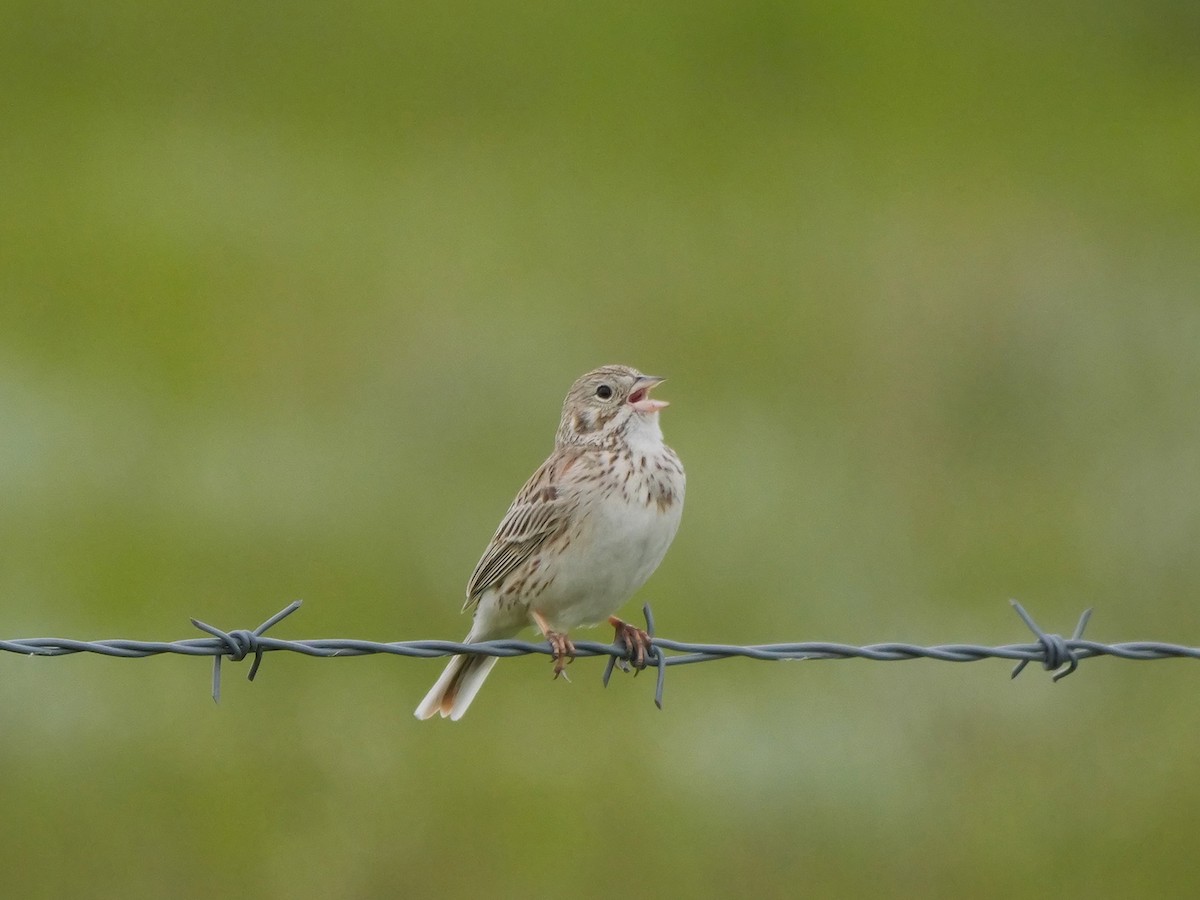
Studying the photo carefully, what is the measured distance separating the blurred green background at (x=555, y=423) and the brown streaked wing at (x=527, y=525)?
1.91 metres

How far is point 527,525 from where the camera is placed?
7.05 m

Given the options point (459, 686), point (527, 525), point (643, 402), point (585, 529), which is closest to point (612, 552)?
point (585, 529)

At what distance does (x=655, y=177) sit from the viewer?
1795 centimetres

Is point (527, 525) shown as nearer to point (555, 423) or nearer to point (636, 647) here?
point (636, 647)

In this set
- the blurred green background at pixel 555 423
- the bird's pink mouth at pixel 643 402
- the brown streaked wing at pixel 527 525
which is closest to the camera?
the brown streaked wing at pixel 527 525

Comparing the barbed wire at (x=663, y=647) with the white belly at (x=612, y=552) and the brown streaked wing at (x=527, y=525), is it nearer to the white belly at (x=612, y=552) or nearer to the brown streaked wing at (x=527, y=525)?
the white belly at (x=612, y=552)

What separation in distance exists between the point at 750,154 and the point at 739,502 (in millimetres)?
6437

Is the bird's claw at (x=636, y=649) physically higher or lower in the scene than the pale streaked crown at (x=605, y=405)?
lower

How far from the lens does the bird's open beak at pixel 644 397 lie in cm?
715

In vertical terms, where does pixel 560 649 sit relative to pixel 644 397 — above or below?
below

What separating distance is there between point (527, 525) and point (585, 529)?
0.27m

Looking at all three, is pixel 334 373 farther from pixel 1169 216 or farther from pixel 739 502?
pixel 1169 216

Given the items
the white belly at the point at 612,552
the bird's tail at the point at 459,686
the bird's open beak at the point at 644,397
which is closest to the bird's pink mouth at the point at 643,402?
the bird's open beak at the point at 644,397

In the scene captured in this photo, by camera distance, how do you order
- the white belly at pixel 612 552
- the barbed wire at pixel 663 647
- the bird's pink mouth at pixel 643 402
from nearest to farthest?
the barbed wire at pixel 663 647
the white belly at pixel 612 552
the bird's pink mouth at pixel 643 402
